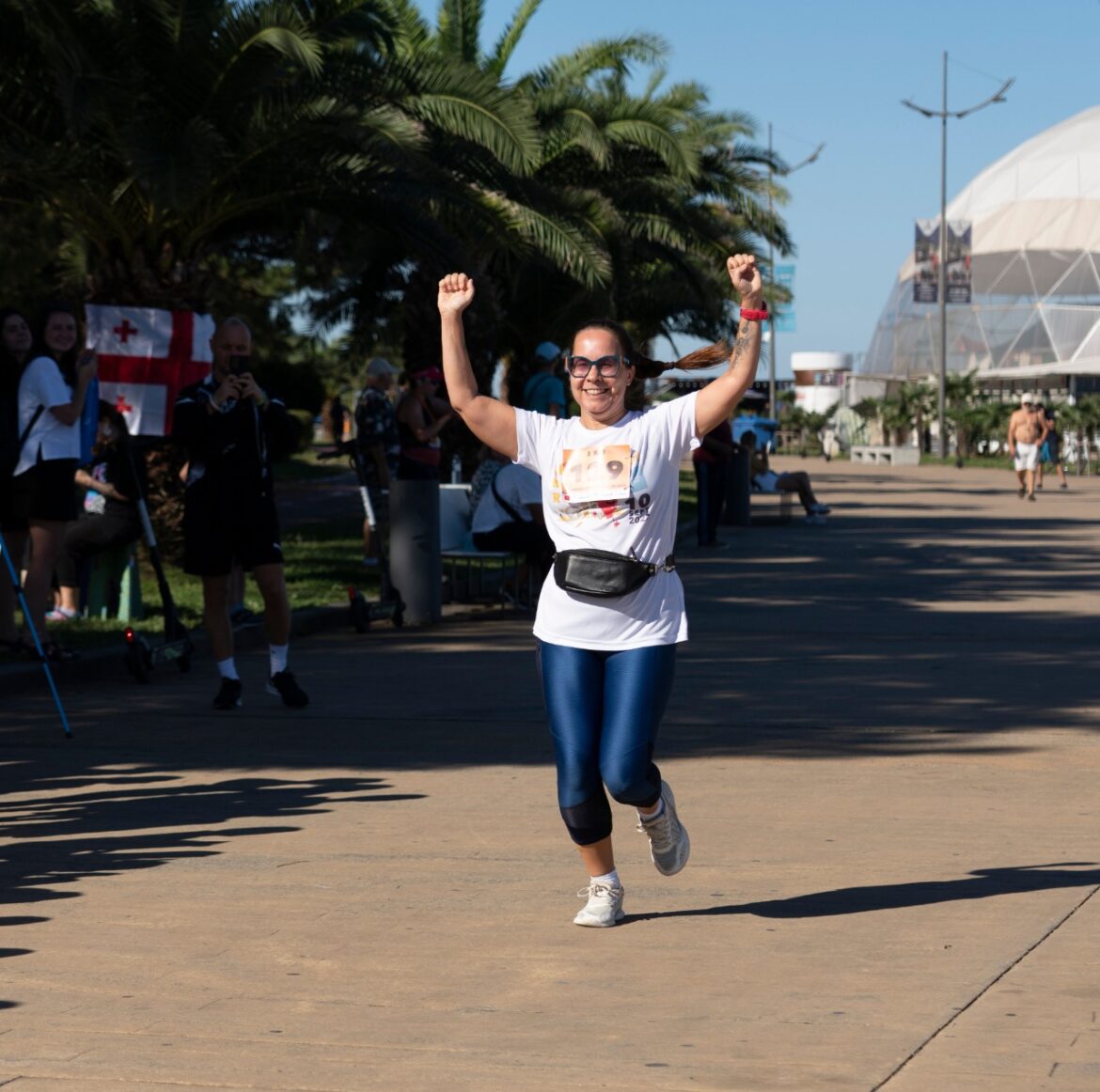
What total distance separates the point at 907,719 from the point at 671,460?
14.6ft

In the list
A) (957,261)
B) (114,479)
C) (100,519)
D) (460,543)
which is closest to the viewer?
(114,479)

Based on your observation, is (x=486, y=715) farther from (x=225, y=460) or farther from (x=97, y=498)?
(x=97, y=498)

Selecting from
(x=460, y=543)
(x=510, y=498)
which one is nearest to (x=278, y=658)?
(x=510, y=498)

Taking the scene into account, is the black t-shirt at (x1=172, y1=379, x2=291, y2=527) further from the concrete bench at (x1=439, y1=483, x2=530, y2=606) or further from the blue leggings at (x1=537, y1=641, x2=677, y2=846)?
the concrete bench at (x1=439, y1=483, x2=530, y2=606)

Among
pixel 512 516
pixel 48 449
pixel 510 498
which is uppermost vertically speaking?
pixel 48 449

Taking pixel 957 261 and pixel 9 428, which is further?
pixel 957 261

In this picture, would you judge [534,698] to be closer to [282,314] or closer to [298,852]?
[298,852]

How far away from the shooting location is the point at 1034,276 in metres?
89.0

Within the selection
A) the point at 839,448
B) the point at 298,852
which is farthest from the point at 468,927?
the point at 839,448

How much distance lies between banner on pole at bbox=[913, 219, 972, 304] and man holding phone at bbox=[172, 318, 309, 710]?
53896mm

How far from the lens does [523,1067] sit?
4.52 m

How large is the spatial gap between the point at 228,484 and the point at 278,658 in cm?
95

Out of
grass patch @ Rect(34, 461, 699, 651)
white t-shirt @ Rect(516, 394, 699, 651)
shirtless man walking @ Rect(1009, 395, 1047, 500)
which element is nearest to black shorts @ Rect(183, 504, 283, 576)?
grass patch @ Rect(34, 461, 699, 651)

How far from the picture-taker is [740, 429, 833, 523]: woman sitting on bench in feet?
96.0
